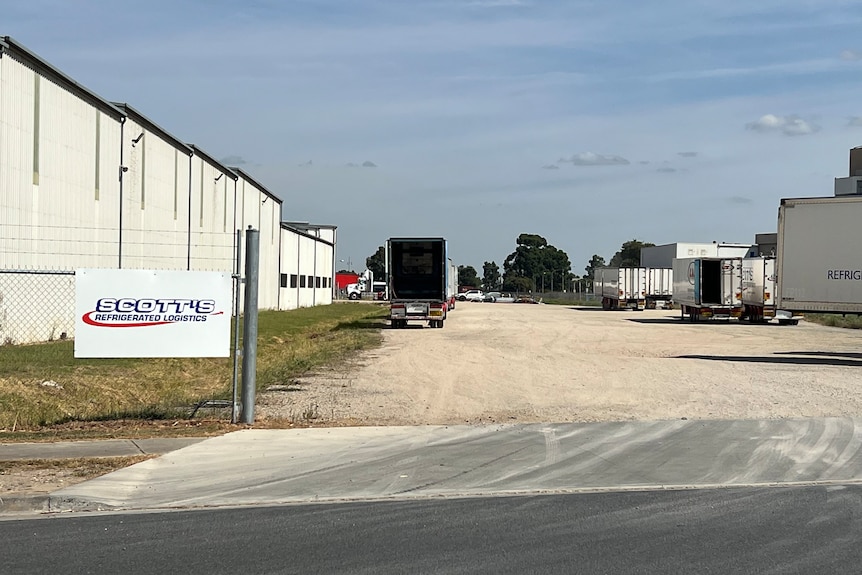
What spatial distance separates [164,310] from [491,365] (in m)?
11.7

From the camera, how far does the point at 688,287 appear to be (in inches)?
2041

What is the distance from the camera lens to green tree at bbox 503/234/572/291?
191 m

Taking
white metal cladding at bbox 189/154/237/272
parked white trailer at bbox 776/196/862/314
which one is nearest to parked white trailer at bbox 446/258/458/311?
white metal cladding at bbox 189/154/237/272

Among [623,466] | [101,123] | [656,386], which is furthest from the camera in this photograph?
[101,123]

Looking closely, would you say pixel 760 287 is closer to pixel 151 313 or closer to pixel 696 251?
pixel 151 313

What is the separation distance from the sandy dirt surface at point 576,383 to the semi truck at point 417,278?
24.1 feet

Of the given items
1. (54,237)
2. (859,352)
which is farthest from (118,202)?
(859,352)

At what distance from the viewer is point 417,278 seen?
135 ft

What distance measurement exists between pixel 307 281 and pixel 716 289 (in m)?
36.9

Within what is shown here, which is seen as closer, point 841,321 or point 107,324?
point 107,324

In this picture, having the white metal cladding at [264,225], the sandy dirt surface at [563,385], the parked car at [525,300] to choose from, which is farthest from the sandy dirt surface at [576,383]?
the parked car at [525,300]

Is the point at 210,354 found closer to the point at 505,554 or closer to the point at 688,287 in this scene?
the point at 505,554

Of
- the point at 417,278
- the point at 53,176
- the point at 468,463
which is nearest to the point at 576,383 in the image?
the point at 468,463

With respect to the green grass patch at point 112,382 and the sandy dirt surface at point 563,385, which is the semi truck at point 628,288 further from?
the green grass patch at point 112,382
